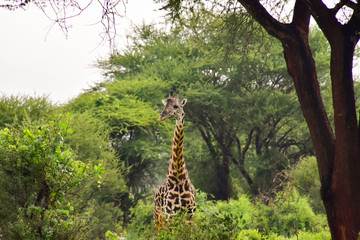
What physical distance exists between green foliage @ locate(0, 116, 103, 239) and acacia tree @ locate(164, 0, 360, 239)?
12.1 feet

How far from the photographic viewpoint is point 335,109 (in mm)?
5676

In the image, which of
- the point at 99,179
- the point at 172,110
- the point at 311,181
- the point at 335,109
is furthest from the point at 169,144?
the point at 335,109

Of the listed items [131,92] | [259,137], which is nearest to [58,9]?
[131,92]

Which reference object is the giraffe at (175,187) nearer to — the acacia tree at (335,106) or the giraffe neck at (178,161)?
the giraffe neck at (178,161)

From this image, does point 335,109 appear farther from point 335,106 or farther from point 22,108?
point 22,108

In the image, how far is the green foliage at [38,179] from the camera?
242 inches

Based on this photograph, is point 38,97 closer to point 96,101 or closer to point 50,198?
point 96,101

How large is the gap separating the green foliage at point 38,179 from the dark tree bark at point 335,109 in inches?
144

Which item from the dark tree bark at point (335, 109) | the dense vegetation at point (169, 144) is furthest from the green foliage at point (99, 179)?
the dark tree bark at point (335, 109)

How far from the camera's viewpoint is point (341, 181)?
5488 mm

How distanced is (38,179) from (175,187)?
116 inches

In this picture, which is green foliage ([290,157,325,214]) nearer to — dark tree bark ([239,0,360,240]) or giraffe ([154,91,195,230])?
giraffe ([154,91,195,230])

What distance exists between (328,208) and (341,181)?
45 centimetres

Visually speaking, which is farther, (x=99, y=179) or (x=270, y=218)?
(x=270, y=218)
